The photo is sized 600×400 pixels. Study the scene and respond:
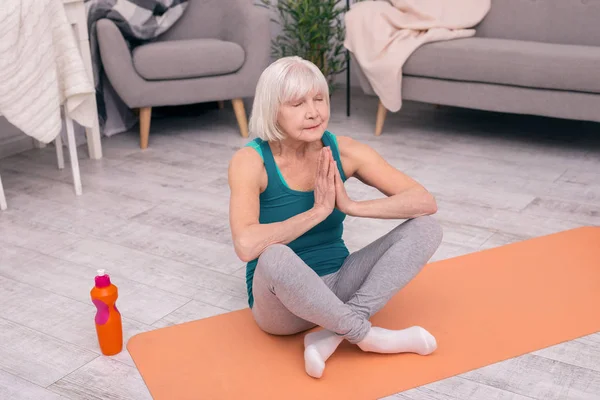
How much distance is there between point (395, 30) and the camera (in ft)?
11.1

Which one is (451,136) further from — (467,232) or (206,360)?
(206,360)

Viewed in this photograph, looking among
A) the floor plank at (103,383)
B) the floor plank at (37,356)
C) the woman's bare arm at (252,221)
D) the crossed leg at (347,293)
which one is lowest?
the floor plank at (37,356)

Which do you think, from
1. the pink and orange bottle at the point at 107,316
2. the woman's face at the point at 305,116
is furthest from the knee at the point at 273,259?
the pink and orange bottle at the point at 107,316

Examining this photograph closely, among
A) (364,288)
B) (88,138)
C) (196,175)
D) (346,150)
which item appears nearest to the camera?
(364,288)

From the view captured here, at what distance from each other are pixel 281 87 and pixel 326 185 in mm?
223

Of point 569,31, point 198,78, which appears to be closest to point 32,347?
point 198,78

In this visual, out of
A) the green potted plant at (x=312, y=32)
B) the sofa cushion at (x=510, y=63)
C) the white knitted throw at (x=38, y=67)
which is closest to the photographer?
the white knitted throw at (x=38, y=67)

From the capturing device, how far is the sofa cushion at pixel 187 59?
316cm

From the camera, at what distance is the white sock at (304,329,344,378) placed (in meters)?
1.51

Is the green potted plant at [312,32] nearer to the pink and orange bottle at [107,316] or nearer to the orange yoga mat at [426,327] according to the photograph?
the orange yoga mat at [426,327]

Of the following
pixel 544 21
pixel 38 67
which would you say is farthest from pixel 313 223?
pixel 544 21

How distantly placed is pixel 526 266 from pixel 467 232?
0.28 meters

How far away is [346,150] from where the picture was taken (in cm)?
169

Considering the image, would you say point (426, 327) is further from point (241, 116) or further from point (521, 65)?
point (241, 116)
